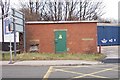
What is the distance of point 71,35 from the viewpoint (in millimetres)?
26500

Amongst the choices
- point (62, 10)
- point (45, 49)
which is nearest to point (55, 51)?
point (45, 49)

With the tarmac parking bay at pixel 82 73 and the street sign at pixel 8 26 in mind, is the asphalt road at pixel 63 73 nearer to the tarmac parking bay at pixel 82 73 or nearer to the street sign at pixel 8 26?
the tarmac parking bay at pixel 82 73

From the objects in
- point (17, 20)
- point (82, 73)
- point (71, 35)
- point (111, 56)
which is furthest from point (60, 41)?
point (82, 73)

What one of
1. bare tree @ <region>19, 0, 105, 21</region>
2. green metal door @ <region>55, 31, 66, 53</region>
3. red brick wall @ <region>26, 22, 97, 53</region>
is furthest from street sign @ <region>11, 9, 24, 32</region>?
bare tree @ <region>19, 0, 105, 21</region>

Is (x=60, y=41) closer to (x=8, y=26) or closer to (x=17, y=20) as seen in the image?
(x=17, y=20)

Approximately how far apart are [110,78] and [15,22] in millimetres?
11719

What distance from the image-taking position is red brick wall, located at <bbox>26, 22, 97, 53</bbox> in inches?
1032

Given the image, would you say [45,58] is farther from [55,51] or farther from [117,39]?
[117,39]

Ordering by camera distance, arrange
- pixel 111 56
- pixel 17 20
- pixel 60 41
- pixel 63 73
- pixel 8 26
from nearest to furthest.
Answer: pixel 63 73 < pixel 8 26 < pixel 17 20 < pixel 111 56 < pixel 60 41

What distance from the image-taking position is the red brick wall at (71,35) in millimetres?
26219

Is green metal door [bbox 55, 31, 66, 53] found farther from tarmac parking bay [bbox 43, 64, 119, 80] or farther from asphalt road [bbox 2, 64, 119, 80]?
tarmac parking bay [bbox 43, 64, 119, 80]

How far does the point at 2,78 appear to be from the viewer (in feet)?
39.8

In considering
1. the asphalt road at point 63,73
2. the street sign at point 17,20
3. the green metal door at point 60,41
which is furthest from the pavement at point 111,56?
the street sign at point 17,20

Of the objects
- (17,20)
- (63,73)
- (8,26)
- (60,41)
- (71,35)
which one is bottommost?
(63,73)
